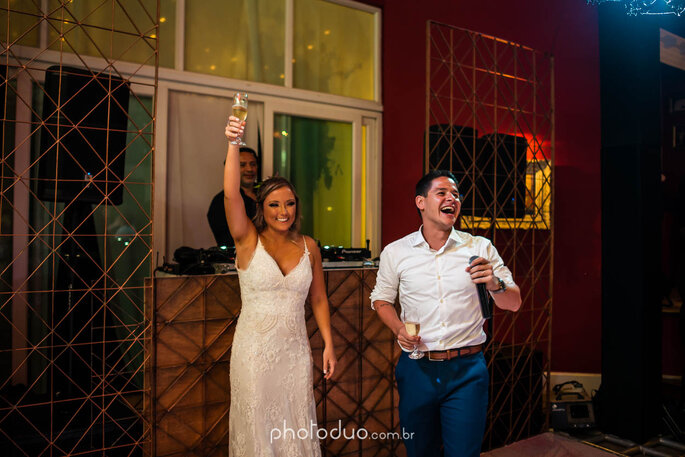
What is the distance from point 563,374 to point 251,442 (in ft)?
12.4

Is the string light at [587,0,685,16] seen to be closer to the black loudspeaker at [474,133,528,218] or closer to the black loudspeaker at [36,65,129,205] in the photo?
the black loudspeaker at [474,133,528,218]

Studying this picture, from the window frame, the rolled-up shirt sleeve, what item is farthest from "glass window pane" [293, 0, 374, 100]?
the rolled-up shirt sleeve

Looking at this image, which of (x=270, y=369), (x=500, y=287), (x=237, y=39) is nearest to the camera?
(x=500, y=287)

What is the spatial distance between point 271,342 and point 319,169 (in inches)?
107

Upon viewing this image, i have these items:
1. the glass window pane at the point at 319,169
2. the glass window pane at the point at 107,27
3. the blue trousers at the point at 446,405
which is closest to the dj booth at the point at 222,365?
the blue trousers at the point at 446,405

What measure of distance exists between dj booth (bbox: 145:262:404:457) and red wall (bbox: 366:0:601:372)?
190cm

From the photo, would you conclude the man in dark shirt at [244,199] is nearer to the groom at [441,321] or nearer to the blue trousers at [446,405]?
the groom at [441,321]

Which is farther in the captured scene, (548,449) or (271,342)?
(548,449)

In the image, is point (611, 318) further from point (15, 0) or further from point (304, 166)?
point (15, 0)

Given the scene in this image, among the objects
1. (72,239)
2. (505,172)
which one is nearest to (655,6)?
(505,172)

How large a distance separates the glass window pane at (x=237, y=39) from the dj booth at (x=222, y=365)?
7.48 ft

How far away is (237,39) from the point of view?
14.5 feet

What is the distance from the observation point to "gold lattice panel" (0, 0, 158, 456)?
259cm

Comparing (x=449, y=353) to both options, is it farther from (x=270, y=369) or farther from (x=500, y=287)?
(x=270, y=369)
